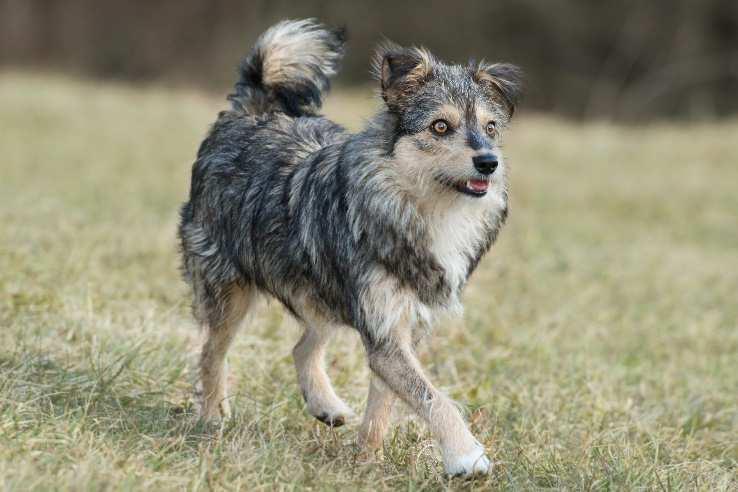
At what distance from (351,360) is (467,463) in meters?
1.96

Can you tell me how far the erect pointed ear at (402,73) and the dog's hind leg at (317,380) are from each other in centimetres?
112

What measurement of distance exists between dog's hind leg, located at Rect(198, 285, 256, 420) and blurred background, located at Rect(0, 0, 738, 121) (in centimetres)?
1702

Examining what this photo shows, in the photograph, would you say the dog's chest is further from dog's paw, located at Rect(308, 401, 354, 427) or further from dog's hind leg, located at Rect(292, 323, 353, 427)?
dog's paw, located at Rect(308, 401, 354, 427)

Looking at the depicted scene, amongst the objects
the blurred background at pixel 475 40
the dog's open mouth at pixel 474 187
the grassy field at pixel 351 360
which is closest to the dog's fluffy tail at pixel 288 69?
the grassy field at pixel 351 360

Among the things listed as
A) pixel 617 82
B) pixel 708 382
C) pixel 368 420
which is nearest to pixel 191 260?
pixel 368 420

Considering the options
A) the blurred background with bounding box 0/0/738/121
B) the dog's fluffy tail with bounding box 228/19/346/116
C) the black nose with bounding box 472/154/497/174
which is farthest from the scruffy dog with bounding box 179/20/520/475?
the blurred background with bounding box 0/0/738/121

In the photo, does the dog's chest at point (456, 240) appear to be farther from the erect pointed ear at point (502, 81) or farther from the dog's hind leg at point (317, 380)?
the dog's hind leg at point (317, 380)

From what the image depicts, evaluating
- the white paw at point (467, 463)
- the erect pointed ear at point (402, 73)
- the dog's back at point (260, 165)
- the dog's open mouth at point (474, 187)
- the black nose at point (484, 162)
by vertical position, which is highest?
the erect pointed ear at point (402, 73)

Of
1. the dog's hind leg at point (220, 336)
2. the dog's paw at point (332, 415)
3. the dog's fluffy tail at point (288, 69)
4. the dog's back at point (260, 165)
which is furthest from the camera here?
the dog's fluffy tail at point (288, 69)

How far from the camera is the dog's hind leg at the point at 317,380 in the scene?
5.08 metres

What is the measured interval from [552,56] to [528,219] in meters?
16.1

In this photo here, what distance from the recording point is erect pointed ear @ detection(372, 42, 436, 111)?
4543 mm

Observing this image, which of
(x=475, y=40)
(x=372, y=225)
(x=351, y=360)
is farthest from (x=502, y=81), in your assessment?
(x=475, y=40)

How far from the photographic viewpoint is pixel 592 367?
6688 mm
